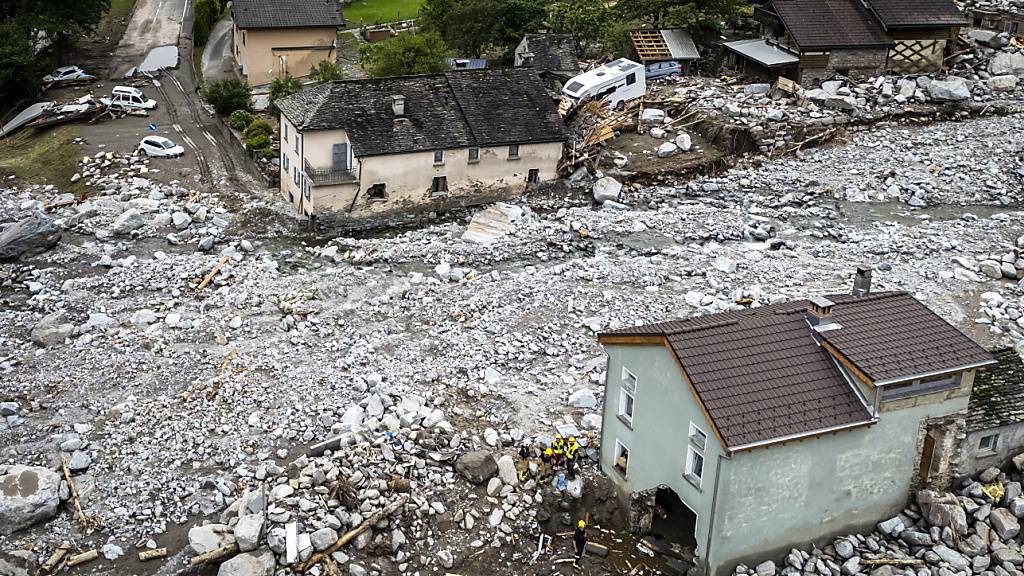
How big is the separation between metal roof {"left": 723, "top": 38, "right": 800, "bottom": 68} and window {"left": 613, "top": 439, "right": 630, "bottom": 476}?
34.3 m

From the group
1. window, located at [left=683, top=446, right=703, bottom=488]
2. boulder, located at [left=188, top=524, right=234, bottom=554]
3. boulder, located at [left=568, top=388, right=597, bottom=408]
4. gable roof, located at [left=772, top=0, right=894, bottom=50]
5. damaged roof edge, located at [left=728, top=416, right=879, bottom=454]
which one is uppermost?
gable roof, located at [left=772, top=0, right=894, bottom=50]

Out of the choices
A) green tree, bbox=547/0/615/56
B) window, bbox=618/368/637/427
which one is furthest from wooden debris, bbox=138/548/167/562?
green tree, bbox=547/0/615/56

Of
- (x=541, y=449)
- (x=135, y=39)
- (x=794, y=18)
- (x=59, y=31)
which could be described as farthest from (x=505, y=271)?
(x=135, y=39)

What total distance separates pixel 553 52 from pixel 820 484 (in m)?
38.1

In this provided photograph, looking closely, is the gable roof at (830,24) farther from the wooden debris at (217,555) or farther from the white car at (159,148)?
the wooden debris at (217,555)

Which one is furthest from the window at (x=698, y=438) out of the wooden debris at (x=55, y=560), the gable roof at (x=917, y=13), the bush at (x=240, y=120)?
the gable roof at (x=917, y=13)

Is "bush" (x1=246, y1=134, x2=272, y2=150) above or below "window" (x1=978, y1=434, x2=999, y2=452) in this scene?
below

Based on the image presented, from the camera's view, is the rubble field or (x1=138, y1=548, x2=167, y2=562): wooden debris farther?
the rubble field

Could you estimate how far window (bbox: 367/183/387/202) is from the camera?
43812mm

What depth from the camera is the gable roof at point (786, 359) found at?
2145 cm

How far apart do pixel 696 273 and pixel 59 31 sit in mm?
41047

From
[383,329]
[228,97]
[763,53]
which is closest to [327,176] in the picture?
[383,329]

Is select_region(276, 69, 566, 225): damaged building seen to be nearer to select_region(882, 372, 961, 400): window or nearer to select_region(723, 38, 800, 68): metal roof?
select_region(723, 38, 800, 68): metal roof

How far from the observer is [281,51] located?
60125 mm
